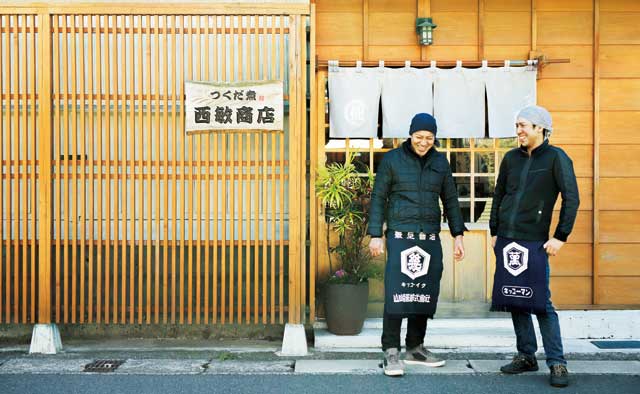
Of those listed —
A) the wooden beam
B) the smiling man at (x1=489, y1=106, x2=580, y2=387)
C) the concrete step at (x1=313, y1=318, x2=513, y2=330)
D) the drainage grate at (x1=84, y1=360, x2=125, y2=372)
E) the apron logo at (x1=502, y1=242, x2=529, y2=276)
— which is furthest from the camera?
the concrete step at (x1=313, y1=318, x2=513, y2=330)

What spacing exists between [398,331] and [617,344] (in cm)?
270

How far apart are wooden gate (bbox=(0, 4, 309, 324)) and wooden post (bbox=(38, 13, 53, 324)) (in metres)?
0.01

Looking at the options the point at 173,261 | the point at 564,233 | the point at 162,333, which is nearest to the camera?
the point at 564,233

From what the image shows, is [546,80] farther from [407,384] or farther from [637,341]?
[407,384]

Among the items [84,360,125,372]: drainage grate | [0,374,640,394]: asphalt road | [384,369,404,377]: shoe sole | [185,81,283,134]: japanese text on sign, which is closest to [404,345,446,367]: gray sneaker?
[0,374,640,394]: asphalt road

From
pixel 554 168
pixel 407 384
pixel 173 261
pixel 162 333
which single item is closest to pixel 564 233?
pixel 554 168

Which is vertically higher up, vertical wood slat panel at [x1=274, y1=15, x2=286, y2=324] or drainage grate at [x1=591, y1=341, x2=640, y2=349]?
vertical wood slat panel at [x1=274, y1=15, x2=286, y2=324]

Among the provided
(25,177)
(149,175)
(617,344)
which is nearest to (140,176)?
(149,175)

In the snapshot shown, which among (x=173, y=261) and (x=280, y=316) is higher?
(x=173, y=261)

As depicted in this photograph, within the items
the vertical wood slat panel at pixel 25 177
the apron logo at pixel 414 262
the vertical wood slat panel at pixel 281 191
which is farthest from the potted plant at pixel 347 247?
the vertical wood slat panel at pixel 25 177

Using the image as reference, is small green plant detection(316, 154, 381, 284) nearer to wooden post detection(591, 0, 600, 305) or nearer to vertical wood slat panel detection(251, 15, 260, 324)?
vertical wood slat panel detection(251, 15, 260, 324)

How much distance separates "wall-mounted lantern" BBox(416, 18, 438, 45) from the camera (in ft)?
25.6

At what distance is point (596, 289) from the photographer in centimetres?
Answer: 799

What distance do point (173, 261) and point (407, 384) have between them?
9.26 ft
